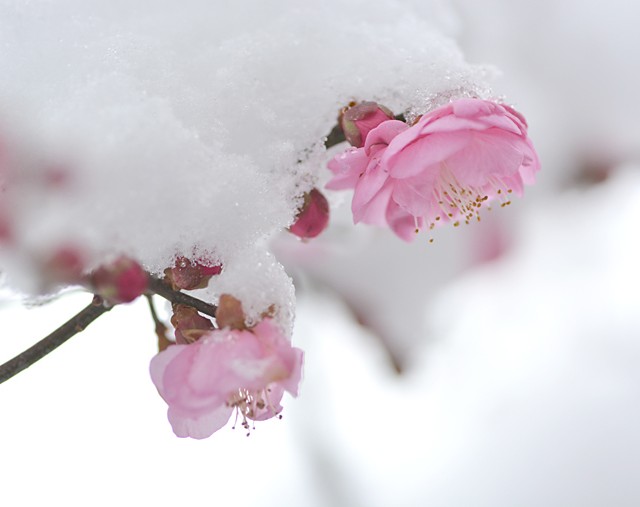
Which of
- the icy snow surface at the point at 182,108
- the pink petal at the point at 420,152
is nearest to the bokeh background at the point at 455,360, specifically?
the icy snow surface at the point at 182,108

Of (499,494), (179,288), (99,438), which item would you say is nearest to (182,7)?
(179,288)

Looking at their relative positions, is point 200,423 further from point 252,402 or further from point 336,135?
point 336,135

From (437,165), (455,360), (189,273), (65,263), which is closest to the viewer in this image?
(65,263)

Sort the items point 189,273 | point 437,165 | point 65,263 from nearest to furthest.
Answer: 1. point 65,263
2. point 189,273
3. point 437,165

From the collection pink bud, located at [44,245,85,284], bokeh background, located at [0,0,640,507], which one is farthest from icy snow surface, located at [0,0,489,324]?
bokeh background, located at [0,0,640,507]

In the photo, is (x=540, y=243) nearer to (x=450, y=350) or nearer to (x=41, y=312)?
(x=450, y=350)

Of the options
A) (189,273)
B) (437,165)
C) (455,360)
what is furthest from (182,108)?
(455,360)

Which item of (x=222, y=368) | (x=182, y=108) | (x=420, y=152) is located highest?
(x=182, y=108)

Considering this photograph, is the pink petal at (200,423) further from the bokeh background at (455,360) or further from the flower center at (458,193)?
the bokeh background at (455,360)
